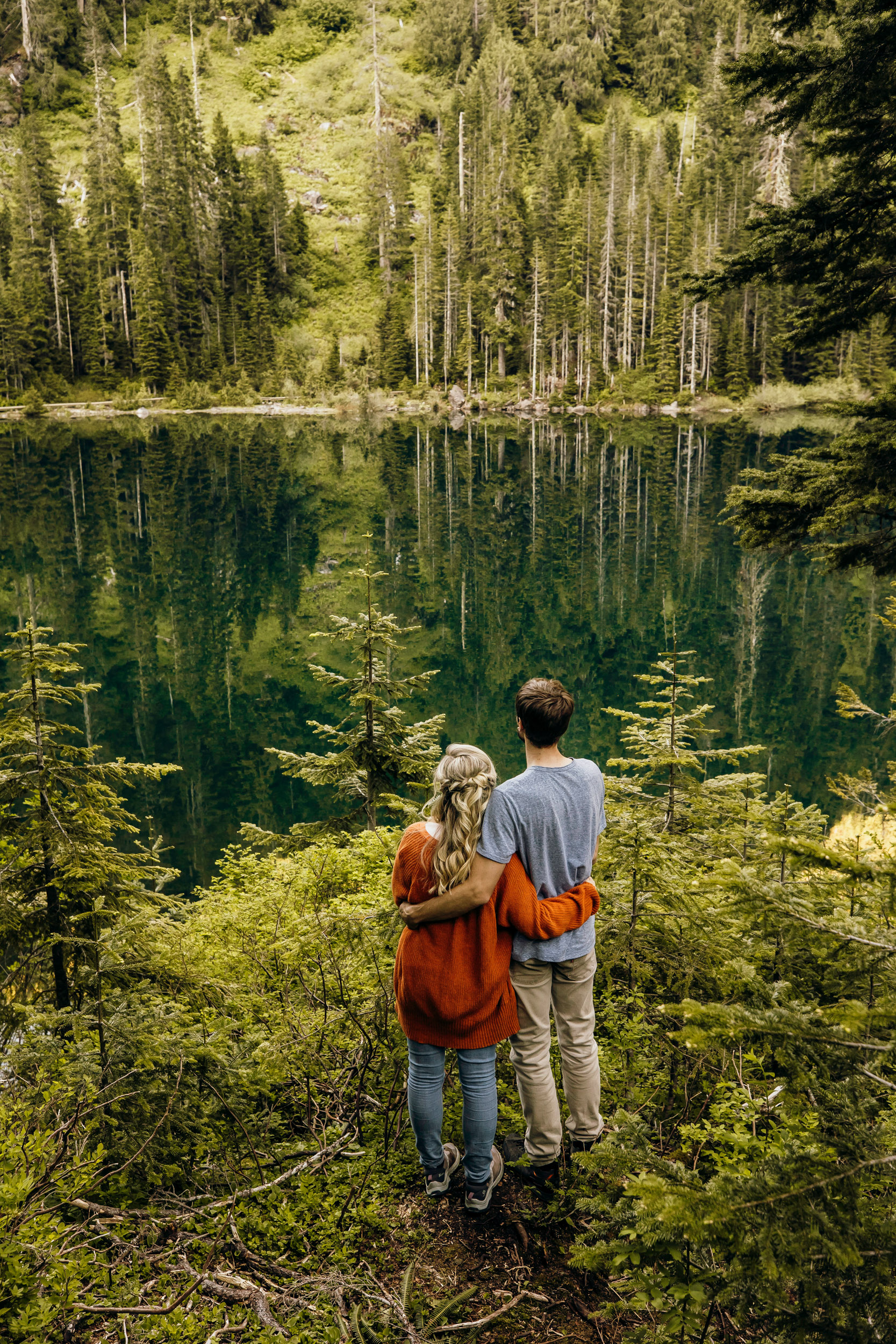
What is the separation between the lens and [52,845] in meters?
3.93

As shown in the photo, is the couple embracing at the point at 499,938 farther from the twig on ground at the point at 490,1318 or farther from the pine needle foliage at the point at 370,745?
the pine needle foliage at the point at 370,745

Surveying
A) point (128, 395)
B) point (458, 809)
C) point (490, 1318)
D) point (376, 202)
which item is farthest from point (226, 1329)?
point (376, 202)

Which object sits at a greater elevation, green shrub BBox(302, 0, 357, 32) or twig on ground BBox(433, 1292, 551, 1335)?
green shrub BBox(302, 0, 357, 32)

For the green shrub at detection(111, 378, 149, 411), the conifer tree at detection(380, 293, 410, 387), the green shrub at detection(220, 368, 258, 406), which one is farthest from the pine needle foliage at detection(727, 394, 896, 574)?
the conifer tree at detection(380, 293, 410, 387)

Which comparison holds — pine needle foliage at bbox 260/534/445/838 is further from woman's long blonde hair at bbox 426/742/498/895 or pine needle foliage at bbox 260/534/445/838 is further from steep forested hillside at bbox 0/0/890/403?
steep forested hillside at bbox 0/0/890/403

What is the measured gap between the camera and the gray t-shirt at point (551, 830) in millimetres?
3008

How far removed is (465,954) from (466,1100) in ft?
1.97

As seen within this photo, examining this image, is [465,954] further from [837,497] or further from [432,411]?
[432,411]

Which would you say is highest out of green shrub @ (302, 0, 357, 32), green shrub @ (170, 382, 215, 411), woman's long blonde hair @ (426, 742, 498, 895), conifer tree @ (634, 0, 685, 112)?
green shrub @ (302, 0, 357, 32)

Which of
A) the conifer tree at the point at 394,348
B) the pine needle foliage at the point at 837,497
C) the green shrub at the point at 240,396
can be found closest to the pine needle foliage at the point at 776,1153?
the pine needle foliage at the point at 837,497

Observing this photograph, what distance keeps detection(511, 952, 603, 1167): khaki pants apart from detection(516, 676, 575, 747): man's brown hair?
0.83 m

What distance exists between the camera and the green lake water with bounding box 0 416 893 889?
1302 cm

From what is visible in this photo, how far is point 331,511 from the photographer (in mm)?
28234

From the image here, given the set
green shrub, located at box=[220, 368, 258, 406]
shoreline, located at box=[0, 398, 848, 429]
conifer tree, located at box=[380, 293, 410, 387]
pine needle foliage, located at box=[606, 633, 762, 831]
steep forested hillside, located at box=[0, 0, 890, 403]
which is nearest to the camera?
pine needle foliage, located at box=[606, 633, 762, 831]
